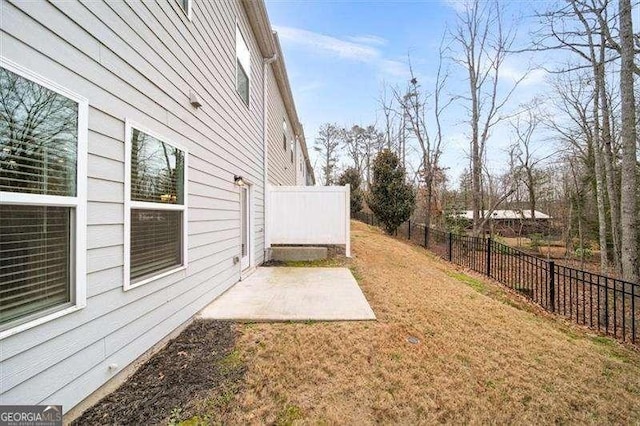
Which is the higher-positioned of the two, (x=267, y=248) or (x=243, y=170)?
(x=243, y=170)

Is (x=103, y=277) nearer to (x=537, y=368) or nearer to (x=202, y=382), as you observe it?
(x=202, y=382)

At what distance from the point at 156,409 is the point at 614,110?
14993 mm

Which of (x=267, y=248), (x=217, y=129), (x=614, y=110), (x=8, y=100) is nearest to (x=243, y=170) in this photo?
(x=217, y=129)

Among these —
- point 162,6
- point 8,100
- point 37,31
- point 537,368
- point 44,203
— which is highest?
point 162,6

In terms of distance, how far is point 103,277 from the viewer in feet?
7.36

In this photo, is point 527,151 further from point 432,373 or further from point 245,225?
point 432,373

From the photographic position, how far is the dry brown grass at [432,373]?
226cm

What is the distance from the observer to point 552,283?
5.47m

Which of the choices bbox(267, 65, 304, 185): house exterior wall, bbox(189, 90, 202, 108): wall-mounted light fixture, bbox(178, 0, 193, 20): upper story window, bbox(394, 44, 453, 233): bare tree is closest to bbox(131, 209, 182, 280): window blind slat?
bbox(189, 90, 202, 108): wall-mounted light fixture

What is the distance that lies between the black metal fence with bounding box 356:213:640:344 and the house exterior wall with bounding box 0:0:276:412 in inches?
231

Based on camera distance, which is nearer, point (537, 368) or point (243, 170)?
point (537, 368)

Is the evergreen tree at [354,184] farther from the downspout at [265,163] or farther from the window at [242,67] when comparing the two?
the window at [242,67]

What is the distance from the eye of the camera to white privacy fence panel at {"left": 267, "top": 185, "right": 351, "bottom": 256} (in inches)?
301

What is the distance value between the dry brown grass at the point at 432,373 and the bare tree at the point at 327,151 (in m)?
29.9
